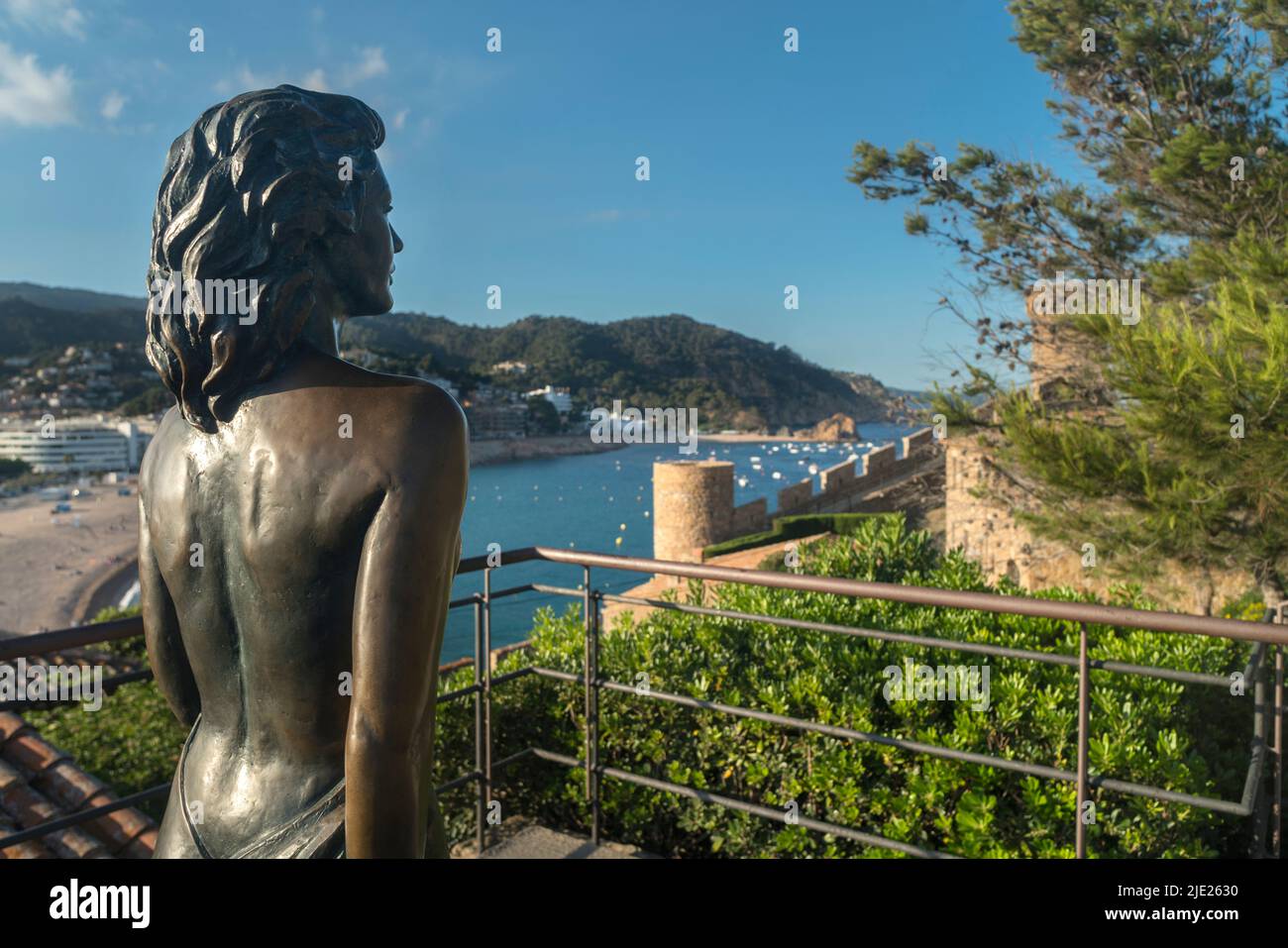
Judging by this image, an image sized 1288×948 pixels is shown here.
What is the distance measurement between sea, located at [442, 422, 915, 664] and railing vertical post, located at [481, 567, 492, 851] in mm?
14728

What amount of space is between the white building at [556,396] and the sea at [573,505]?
5.11 m

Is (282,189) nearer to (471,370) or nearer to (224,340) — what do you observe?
(224,340)

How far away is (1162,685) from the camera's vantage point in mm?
3312

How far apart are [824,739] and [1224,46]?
9083 millimetres

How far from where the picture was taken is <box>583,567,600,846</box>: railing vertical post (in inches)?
106

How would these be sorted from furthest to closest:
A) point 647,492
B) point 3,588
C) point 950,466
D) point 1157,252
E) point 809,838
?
point 647,492
point 3,588
point 950,466
point 1157,252
point 809,838

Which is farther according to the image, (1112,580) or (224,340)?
(1112,580)

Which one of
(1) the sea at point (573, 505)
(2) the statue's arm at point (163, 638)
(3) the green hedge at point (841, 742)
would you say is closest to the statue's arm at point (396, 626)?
(2) the statue's arm at point (163, 638)

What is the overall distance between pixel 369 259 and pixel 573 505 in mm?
46427

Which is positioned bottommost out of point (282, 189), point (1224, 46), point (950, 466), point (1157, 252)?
point (950, 466)

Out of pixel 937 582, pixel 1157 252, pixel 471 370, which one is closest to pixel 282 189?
pixel 937 582

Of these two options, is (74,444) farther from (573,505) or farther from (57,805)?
(57,805)

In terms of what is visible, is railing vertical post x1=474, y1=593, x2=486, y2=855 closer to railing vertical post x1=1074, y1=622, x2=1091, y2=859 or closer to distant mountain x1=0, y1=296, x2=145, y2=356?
railing vertical post x1=1074, y1=622, x2=1091, y2=859

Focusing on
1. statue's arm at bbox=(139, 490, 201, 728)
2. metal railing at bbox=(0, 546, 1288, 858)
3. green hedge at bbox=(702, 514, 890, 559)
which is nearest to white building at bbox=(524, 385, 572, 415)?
green hedge at bbox=(702, 514, 890, 559)
